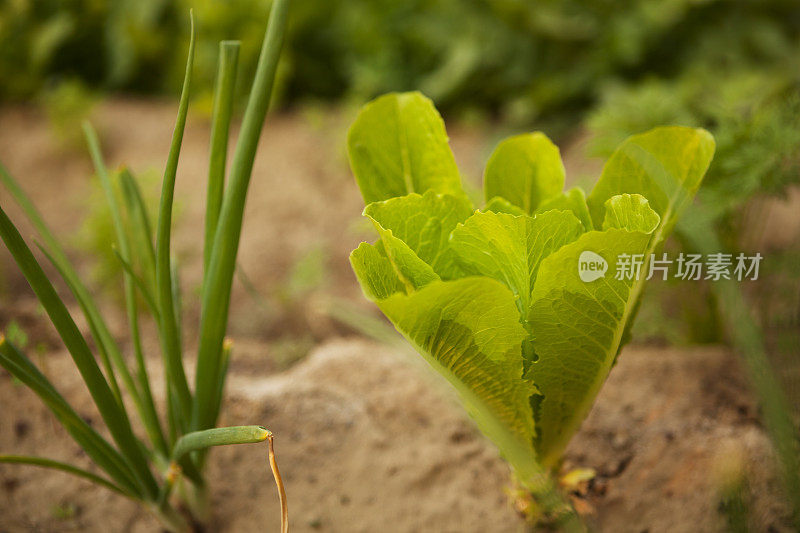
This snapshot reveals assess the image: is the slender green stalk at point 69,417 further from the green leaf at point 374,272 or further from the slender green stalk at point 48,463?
the green leaf at point 374,272

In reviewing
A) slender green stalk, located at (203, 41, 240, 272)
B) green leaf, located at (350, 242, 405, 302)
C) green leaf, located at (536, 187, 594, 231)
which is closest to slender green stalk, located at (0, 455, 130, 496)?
slender green stalk, located at (203, 41, 240, 272)

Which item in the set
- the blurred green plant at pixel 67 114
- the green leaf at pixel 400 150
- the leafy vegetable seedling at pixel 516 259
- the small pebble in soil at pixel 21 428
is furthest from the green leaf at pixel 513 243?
the blurred green plant at pixel 67 114

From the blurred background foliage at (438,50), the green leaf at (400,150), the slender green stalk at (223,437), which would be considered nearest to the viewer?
the slender green stalk at (223,437)

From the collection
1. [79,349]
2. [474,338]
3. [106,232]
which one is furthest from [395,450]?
[106,232]

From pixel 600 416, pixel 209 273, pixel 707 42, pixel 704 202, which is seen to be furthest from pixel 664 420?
pixel 707 42

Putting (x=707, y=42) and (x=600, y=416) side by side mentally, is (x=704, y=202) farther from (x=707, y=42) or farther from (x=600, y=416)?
(x=707, y=42)

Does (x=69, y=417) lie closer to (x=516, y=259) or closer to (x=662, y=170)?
(x=516, y=259)
